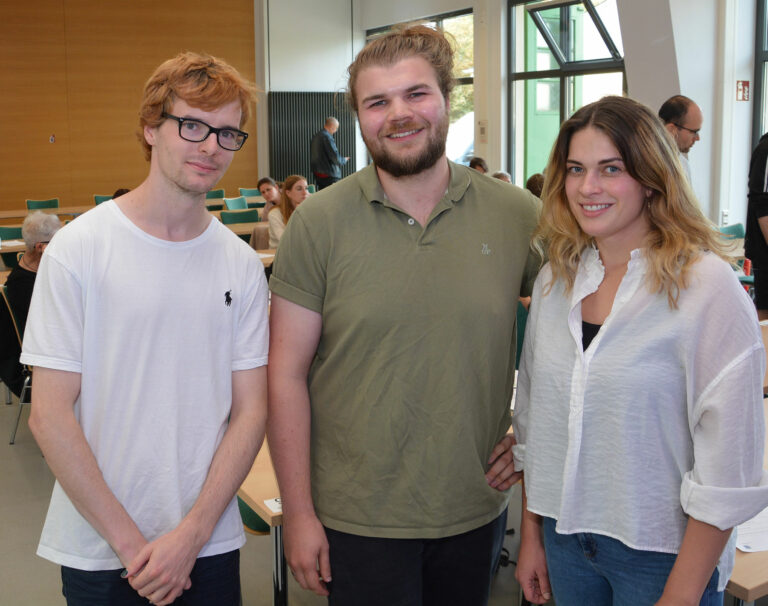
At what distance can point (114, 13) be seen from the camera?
45.2 feet

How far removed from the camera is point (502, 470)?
6.19 ft

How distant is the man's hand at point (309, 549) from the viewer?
6.02 ft

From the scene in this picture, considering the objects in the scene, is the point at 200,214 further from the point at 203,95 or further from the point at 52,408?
the point at 52,408

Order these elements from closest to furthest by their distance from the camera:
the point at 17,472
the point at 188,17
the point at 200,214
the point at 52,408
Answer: the point at 52,408 < the point at 200,214 < the point at 17,472 < the point at 188,17

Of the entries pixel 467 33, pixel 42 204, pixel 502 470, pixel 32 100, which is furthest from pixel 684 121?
pixel 32 100

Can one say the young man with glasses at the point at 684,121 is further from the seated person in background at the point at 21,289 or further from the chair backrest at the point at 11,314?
the chair backrest at the point at 11,314

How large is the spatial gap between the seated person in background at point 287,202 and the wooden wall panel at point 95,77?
7255mm

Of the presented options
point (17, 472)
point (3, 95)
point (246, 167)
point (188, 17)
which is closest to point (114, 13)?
point (188, 17)

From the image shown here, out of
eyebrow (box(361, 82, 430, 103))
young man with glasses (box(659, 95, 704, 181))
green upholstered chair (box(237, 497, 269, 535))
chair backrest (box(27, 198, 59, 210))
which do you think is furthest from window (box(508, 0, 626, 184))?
eyebrow (box(361, 82, 430, 103))

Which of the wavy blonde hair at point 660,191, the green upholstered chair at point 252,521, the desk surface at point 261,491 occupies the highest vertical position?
the wavy blonde hair at point 660,191

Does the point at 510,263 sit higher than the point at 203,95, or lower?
lower

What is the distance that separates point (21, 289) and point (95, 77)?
33.5 ft

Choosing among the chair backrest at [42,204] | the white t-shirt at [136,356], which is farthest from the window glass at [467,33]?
the white t-shirt at [136,356]

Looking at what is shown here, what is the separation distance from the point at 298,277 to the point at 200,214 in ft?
0.84
